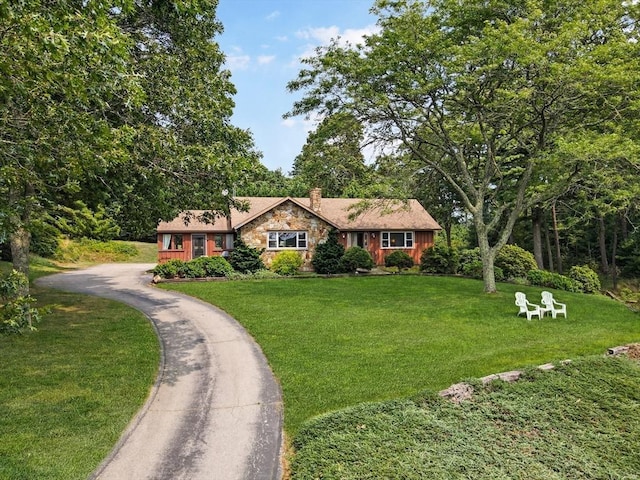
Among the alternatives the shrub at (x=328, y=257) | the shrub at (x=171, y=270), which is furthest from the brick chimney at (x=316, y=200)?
the shrub at (x=171, y=270)

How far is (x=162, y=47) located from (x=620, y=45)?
51.0 ft

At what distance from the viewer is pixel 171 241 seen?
29438 millimetres

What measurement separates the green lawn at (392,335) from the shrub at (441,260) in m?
6.21

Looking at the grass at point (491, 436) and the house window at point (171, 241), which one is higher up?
the house window at point (171, 241)

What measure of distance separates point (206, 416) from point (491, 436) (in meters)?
4.56

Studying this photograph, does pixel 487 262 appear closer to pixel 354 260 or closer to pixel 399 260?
pixel 354 260

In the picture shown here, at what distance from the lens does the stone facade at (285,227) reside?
27484mm

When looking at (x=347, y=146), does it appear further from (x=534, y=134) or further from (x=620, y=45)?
(x=620, y=45)

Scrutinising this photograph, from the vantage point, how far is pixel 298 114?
19.5 metres

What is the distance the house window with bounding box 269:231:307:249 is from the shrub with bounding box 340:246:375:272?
3056 millimetres

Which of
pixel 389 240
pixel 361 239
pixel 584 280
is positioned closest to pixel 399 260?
pixel 389 240

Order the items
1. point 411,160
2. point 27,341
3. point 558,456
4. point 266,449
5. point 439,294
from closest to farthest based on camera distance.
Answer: point 558,456 < point 266,449 < point 27,341 < point 439,294 < point 411,160

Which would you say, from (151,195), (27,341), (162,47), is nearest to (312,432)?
(27,341)

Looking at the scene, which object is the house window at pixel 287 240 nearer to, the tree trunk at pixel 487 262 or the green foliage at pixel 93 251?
the tree trunk at pixel 487 262
